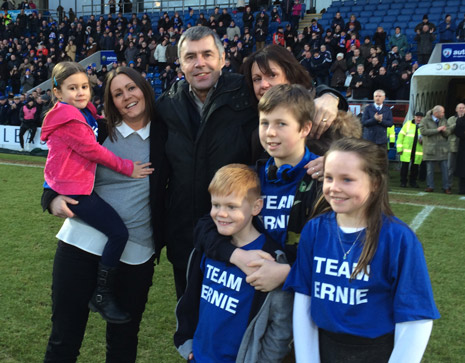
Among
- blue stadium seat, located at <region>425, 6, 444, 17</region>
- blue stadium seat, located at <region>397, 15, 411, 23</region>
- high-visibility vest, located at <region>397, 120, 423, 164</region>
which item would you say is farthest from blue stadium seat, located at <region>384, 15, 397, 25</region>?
high-visibility vest, located at <region>397, 120, 423, 164</region>

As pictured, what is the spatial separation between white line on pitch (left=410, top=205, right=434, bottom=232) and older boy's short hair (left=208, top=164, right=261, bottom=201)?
505 cm

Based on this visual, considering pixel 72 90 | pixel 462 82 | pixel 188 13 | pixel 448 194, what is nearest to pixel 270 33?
pixel 188 13

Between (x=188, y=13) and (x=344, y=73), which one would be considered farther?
(x=188, y=13)

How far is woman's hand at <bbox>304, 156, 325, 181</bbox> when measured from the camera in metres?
1.87

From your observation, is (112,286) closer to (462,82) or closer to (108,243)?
(108,243)

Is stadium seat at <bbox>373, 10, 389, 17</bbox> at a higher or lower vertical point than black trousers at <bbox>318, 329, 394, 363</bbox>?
higher

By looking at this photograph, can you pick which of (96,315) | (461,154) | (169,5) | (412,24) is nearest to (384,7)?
(412,24)

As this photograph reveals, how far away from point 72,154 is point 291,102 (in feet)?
3.98

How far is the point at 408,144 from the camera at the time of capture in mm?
10578

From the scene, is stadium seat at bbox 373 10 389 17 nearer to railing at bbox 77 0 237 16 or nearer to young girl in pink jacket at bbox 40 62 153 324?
railing at bbox 77 0 237 16

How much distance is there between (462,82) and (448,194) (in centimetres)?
479

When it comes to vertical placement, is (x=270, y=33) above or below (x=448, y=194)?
above

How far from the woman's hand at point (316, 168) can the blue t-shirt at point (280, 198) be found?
57 mm

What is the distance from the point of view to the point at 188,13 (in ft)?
75.5
